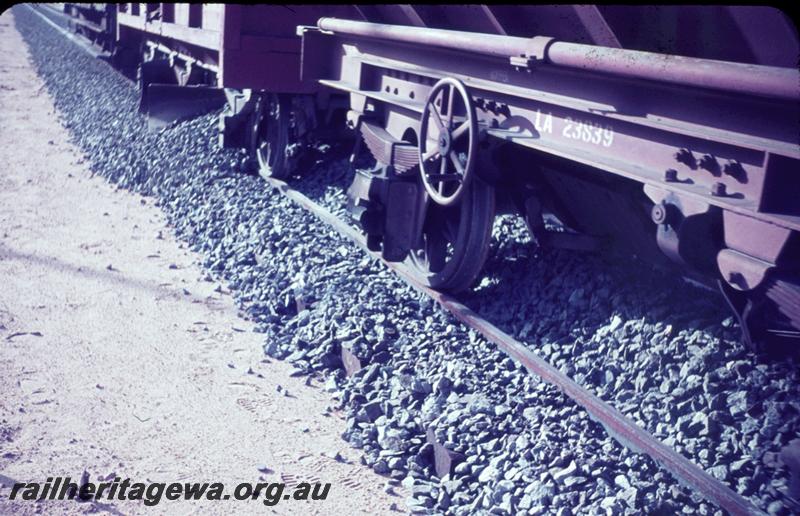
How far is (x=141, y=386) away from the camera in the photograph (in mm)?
4469

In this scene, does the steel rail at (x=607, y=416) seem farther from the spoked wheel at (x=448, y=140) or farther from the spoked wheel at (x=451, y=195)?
the spoked wheel at (x=448, y=140)

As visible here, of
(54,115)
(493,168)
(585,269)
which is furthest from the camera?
(54,115)

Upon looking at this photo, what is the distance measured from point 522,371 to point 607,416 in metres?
0.76

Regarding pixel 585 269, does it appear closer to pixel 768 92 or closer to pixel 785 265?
pixel 785 265

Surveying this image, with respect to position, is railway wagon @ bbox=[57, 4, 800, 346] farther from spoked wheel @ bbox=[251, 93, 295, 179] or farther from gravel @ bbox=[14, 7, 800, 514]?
spoked wheel @ bbox=[251, 93, 295, 179]

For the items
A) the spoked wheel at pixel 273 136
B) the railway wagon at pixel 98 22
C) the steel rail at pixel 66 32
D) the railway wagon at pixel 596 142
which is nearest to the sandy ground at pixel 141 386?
the railway wagon at pixel 596 142

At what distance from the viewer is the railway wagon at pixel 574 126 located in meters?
2.96

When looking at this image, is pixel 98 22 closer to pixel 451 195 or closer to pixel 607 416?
pixel 451 195

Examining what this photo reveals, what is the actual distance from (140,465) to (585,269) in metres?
2.94

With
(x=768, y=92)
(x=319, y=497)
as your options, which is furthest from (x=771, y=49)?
(x=319, y=497)

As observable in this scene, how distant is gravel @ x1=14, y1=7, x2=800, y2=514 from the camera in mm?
3361

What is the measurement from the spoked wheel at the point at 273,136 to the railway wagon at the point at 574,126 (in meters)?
0.47

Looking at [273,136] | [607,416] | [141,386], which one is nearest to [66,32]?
[273,136]

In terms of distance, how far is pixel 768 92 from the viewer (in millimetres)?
2686
